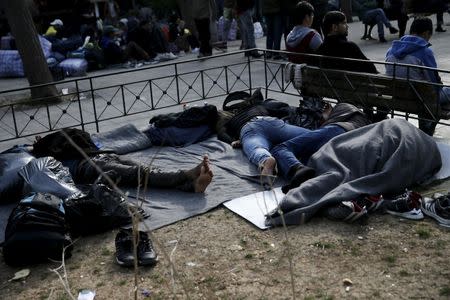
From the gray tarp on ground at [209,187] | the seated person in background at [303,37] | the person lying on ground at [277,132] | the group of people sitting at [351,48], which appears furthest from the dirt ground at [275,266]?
the seated person in background at [303,37]

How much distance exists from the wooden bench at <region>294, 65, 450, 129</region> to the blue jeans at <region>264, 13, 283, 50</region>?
199 inches

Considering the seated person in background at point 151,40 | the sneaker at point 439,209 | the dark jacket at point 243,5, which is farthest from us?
the seated person in background at point 151,40

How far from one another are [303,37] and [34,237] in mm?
Result: 4712

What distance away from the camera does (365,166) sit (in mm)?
4812

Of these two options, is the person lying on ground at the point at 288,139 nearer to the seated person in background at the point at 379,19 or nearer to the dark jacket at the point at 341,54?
the dark jacket at the point at 341,54

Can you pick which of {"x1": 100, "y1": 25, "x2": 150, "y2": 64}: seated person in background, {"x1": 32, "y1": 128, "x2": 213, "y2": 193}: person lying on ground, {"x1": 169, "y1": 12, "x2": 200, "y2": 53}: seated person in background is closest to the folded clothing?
{"x1": 32, "y1": 128, "x2": 213, "y2": 193}: person lying on ground

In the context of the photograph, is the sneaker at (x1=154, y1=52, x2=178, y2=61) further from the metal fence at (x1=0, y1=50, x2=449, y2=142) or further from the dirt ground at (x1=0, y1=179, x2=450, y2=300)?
the dirt ground at (x1=0, y1=179, x2=450, y2=300)

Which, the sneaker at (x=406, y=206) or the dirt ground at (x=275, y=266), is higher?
the sneaker at (x=406, y=206)

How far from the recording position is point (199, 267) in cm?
393

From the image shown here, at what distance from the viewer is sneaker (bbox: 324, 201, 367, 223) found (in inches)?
169

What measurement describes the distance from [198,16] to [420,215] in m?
9.66

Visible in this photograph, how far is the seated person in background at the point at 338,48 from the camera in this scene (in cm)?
673

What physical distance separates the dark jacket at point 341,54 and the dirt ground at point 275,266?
2.69 m

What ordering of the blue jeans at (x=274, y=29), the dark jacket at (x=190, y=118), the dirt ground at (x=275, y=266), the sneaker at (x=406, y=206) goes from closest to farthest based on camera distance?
1. the dirt ground at (x=275, y=266)
2. the sneaker at (x=406, y=206)
3. the dark jacket at (x=190, y=118)
4. the blue jeans at (x=274, y=29)
